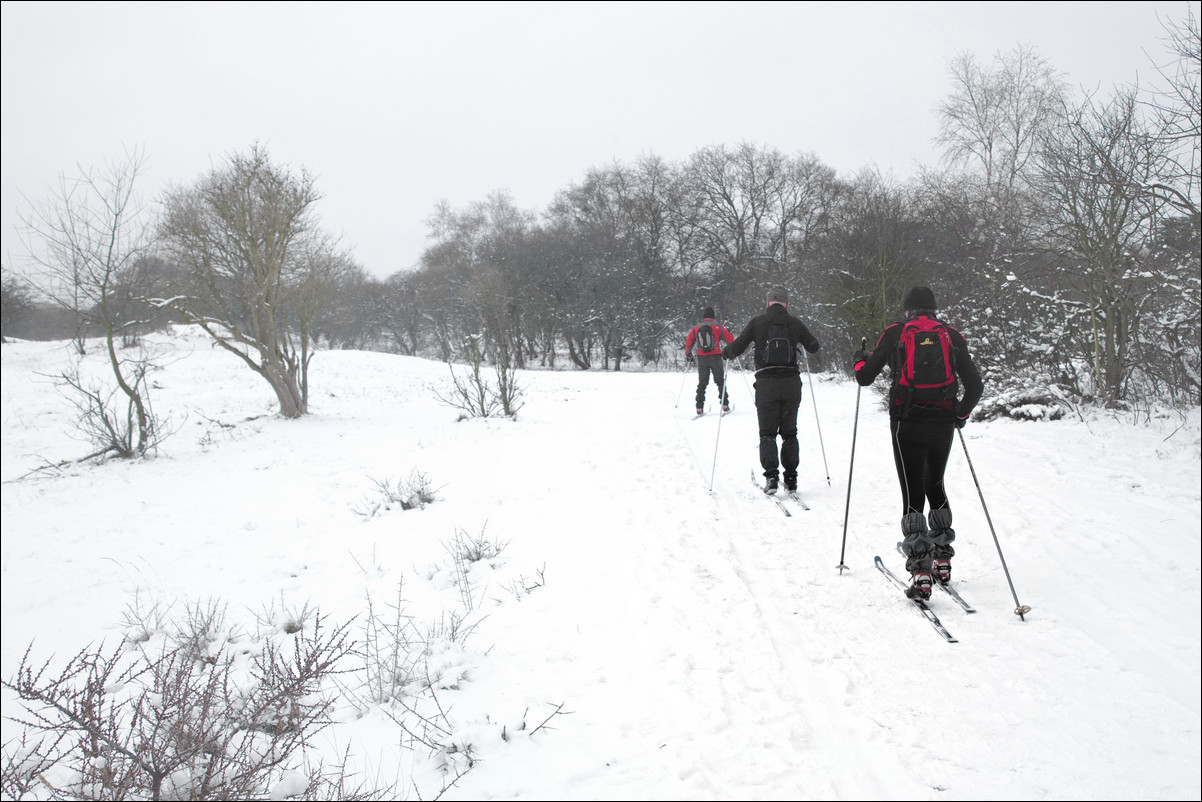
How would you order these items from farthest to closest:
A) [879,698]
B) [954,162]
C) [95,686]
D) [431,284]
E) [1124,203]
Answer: [431,284], [954,162], [1124,203], [879,698], [95,686]

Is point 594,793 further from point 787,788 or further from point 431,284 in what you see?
point 431,284

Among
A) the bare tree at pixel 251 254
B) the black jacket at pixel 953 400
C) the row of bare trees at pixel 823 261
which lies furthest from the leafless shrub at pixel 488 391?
the black jacket at pixel 953 400

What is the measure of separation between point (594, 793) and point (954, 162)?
29584mm

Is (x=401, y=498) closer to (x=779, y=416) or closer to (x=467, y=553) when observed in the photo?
(x=467, y=553)

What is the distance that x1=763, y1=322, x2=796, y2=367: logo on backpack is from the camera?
22.1ft

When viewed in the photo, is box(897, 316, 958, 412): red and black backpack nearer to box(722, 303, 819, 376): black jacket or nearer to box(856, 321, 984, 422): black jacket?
box(856, 321, 984, 422): black jacket

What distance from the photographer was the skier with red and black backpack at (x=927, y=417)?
14.0 ft

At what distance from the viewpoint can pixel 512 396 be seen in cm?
1386

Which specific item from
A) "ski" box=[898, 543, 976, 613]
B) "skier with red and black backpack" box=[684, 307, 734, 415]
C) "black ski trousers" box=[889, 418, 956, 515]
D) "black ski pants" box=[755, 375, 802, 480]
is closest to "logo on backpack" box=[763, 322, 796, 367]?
"black ski pants" box=[755, 375, 802, 480]

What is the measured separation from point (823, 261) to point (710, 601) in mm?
18208

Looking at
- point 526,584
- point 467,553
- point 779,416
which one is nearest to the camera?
point 526,584

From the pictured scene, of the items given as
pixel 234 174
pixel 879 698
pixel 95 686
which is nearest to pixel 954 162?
pixel 234 174

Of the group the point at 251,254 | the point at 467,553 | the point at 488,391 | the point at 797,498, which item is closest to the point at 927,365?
the point at 797,498

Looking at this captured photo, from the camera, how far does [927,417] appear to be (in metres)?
4.34
